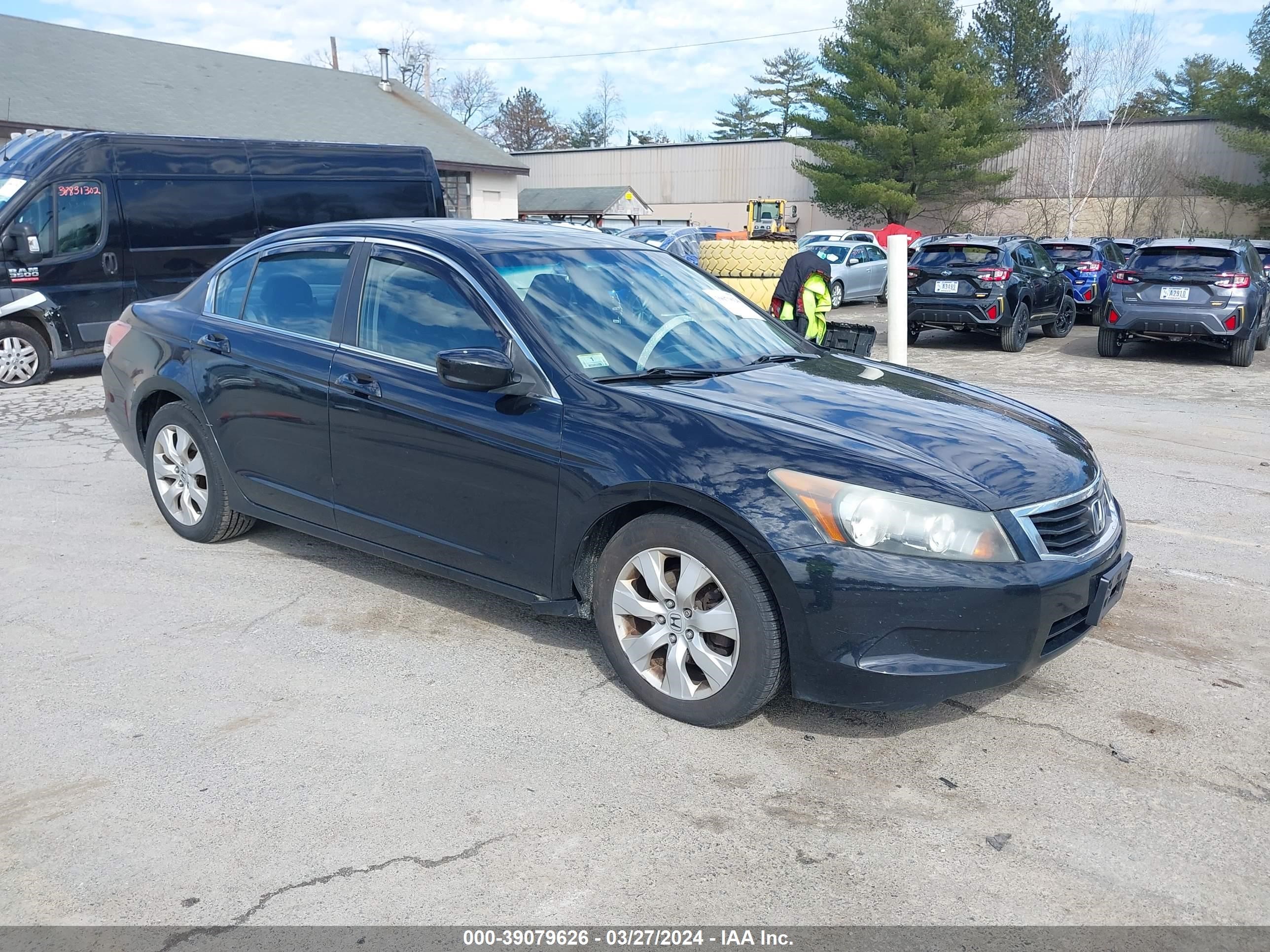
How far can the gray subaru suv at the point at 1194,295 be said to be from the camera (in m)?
13.9

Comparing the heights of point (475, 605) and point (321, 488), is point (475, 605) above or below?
below

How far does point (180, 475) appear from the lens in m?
5.81

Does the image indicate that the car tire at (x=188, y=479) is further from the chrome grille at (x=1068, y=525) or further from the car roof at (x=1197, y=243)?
the car roof at (x=1197, y=243)

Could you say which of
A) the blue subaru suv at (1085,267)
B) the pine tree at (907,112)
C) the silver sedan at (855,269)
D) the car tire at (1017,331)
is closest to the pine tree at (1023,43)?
the pine tree at (907,112)

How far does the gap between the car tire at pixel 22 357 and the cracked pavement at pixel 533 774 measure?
23.5 feet

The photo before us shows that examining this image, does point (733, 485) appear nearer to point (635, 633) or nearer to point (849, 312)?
point (635, 633)

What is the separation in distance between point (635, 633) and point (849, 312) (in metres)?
20.3

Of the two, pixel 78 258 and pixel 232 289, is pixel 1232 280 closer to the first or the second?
pixel 232 289

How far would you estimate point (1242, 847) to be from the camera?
314 cm

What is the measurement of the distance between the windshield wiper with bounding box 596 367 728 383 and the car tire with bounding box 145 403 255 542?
7.92ft

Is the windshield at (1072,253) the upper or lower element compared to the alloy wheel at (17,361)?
upper

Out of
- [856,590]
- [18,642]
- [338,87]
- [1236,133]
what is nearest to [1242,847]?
[856,590]

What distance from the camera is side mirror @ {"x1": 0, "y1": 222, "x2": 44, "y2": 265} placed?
1143cm

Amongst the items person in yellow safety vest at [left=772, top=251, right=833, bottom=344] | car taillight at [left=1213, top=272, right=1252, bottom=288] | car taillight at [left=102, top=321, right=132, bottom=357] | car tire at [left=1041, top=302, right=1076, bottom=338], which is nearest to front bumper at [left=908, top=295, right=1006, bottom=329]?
car tire at [left=1041, top=302, right=1076, bottom=338]
